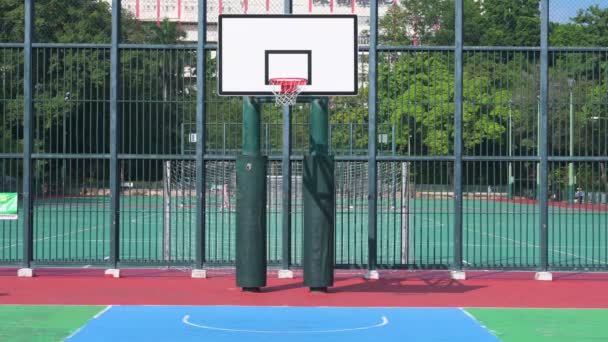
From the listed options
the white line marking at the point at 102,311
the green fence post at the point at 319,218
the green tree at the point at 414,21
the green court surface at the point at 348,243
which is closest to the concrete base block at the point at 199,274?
the green court surface at the point at 348,243

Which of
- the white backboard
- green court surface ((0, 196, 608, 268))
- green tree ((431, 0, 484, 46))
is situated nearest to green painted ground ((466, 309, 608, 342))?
green court surface ((0, 196, 608, 268))

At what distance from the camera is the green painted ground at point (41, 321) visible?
1325 cm

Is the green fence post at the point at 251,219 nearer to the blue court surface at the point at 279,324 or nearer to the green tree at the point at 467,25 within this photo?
the blue court surface at the point at 279,324

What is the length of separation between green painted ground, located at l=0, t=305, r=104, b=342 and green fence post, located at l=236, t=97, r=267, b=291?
305 centimetres

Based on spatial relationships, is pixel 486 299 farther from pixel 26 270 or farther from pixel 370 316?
pixel 26 270

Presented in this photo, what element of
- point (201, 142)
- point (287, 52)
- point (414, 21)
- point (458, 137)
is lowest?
point (201, 142)

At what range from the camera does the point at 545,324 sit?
14758 millimetres

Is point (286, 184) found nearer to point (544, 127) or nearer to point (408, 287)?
point (408, 287)

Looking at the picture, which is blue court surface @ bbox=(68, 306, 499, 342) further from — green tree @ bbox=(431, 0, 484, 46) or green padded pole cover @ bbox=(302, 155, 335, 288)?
green tree @ bbox=(431, 0, 484, 46)

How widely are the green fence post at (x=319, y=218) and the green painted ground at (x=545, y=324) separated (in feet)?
10.1

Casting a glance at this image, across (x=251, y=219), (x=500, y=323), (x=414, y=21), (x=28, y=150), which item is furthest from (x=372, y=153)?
(x=414, y=21)

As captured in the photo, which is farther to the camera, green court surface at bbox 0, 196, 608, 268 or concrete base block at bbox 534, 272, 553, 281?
green court surface at bbox 0, 196, 608, 268

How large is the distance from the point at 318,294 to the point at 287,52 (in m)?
4.66

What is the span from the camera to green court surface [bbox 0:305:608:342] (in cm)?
1345
